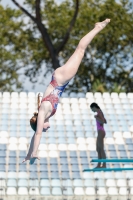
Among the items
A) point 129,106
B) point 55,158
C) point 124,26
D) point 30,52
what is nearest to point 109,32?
point 124,26

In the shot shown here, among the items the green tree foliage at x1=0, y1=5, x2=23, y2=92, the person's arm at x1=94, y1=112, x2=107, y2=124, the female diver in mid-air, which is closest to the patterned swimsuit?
the female diver in mid-air

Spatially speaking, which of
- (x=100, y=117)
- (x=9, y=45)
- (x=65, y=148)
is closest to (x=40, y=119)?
(x=100, y=117)

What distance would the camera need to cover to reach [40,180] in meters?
13.9

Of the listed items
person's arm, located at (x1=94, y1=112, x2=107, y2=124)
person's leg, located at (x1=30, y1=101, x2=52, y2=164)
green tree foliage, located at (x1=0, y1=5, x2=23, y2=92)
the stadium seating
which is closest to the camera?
person's leg, located at (x1=30, y1=101, x2=52, y2=164)

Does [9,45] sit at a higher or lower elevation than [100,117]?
higher

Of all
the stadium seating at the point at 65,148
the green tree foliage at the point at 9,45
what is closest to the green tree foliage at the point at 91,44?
the green tree foliage at the point at 9,45

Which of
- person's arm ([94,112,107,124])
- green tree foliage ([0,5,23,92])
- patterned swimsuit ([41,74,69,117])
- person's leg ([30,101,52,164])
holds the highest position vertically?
green tree foliage ([0,5,23,92])

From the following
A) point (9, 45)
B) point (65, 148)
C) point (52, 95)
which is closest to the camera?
point (52, 95)

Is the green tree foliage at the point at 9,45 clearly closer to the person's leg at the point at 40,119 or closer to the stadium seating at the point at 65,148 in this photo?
the stadium seating at the point at 65,148

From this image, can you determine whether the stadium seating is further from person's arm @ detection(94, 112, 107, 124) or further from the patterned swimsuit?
the patterned swimsuit

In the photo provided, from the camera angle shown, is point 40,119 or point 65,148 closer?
point 40,119

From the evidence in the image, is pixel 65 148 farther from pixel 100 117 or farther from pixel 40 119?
pixel 40 119

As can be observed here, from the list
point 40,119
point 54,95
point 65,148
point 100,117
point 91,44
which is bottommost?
point 40,119

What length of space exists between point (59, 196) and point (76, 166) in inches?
65.8
